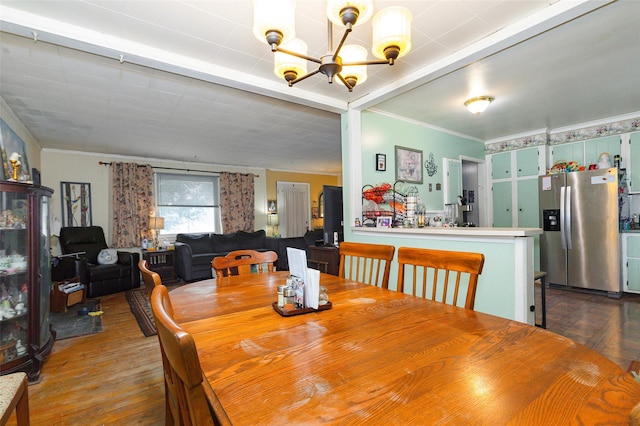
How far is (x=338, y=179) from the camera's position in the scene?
344 inches

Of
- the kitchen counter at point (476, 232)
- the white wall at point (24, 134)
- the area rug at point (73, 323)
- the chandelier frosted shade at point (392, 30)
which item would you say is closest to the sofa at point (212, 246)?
the area rug at point (73, 323)

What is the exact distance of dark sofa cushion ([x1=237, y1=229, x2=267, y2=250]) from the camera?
20.3ft

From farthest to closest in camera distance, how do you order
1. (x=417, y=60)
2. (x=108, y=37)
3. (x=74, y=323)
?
(x=74, y=323)
(x=417, y=60)
(x=108, y=37)

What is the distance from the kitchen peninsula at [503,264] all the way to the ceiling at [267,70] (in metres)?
1.36

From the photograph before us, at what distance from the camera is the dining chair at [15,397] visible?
3.69ft

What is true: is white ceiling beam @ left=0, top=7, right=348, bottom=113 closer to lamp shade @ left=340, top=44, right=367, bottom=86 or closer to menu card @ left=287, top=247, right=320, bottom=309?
lamp shade @ left=340, top=44, right=367, bottom=86

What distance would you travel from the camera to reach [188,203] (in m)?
6.33

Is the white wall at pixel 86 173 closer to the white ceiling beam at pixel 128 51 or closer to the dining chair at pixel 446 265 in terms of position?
the white ceiling beam at pixel 128 51

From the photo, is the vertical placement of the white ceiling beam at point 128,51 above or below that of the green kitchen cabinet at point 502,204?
above

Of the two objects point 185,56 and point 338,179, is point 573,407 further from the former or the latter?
point 338,179

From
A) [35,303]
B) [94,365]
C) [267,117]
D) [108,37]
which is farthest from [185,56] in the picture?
[94,365]

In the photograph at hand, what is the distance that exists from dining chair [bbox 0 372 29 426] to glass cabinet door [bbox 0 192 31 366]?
1173 millimetres

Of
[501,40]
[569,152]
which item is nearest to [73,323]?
[501,40]

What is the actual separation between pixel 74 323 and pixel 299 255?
3.41 meters
